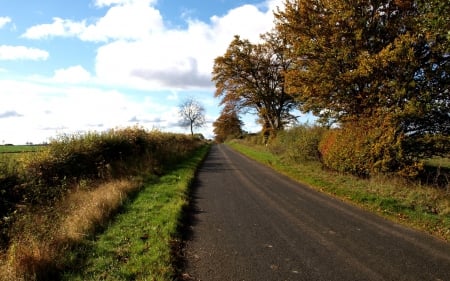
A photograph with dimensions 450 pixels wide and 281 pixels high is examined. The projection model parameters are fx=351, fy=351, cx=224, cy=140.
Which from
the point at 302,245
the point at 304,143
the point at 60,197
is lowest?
the point at 302,245

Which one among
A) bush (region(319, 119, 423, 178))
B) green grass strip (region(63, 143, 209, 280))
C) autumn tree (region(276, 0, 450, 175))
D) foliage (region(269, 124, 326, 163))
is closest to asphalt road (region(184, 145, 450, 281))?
green grass strip (region(63, 143, 209, 280))

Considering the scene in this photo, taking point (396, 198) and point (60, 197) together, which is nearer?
point (60, 197)

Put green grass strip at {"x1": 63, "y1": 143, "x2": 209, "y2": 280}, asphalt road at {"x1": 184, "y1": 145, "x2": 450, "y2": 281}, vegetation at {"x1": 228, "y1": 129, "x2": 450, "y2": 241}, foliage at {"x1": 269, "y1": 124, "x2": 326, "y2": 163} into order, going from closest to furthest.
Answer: green grass strip at {"x1": 63, "y1": 143, "x2": 209, "y2": 280}, asphalt road at {"x1": 184, "y1": 145, "x2": 450, "y2": 281}, vegetation at {"x1": 228, "y1": 129, "x2": 450, "y2": 241}, foliage at {"x1": 269, "y1": 124, "x2": 326, "y2": 163}

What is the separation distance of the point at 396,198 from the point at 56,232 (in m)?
9.98

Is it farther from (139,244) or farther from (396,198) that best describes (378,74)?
(139,244)

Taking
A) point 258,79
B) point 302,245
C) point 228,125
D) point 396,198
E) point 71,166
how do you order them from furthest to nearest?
point 228,125
point 258,79
point 71,166
point 396,198
point 302,245

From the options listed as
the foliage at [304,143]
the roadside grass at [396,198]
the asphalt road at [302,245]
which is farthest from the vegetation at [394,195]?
the foliage at [304,143]

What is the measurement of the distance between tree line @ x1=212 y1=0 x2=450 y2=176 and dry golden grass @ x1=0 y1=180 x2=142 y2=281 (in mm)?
10587

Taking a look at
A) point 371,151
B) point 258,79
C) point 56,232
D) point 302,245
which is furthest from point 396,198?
point 258,79

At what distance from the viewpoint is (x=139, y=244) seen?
6.79 metres

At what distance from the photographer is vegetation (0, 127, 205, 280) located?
5.92m

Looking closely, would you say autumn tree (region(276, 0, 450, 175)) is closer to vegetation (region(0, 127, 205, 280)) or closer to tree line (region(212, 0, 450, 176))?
tree line (region(212, 0, 450, 176))

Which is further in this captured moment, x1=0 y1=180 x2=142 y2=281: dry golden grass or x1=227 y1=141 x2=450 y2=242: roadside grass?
x1=227 y1=141 x2=450 y2=242: roadside grass

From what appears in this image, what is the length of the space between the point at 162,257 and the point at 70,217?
3.50m
